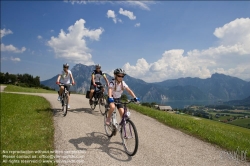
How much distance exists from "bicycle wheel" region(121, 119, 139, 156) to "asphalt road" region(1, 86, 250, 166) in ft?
0.83

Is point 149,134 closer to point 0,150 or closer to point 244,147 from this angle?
point 244,147

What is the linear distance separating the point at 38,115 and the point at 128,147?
8.58 meters

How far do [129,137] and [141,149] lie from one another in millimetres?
787

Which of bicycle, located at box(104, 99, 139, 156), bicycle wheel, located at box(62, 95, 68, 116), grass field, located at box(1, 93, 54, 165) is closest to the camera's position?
bicycle, located at box(104, 99, 139, 156)

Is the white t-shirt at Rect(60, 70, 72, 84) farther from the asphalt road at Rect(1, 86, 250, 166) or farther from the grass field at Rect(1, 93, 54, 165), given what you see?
the asphalt road at Rect(1, 86, 250, 166)

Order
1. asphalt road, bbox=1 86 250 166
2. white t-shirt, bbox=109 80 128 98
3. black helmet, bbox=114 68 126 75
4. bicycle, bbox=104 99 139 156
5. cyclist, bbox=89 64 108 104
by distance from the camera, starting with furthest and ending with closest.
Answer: cyclist, bbox=89 64 108 104
white t-shirt, bbox=109 80 128 98
black helmet, bbox=114 68 126 75
bicycle, bbox=104 99 139 156
asphalt road, bbox=1 86 250 166

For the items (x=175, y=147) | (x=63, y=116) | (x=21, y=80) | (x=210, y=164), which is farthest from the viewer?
(x=21, y=80)

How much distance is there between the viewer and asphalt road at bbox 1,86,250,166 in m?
6.48

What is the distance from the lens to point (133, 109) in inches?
665

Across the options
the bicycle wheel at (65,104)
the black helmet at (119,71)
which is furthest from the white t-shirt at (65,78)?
the black helmet at (119,71)

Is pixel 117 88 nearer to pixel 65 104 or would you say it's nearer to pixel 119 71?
pixel 119 71

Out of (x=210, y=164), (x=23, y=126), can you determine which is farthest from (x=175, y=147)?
(x=23, y=126)

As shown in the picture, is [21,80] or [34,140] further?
[21,80]

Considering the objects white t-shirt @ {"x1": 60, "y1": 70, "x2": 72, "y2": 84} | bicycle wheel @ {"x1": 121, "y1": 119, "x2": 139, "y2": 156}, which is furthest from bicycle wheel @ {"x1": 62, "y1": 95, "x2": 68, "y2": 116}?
bicycle wheel @ {"x1": 121, "y1": 119, "x2": 139, "y2": 156}
